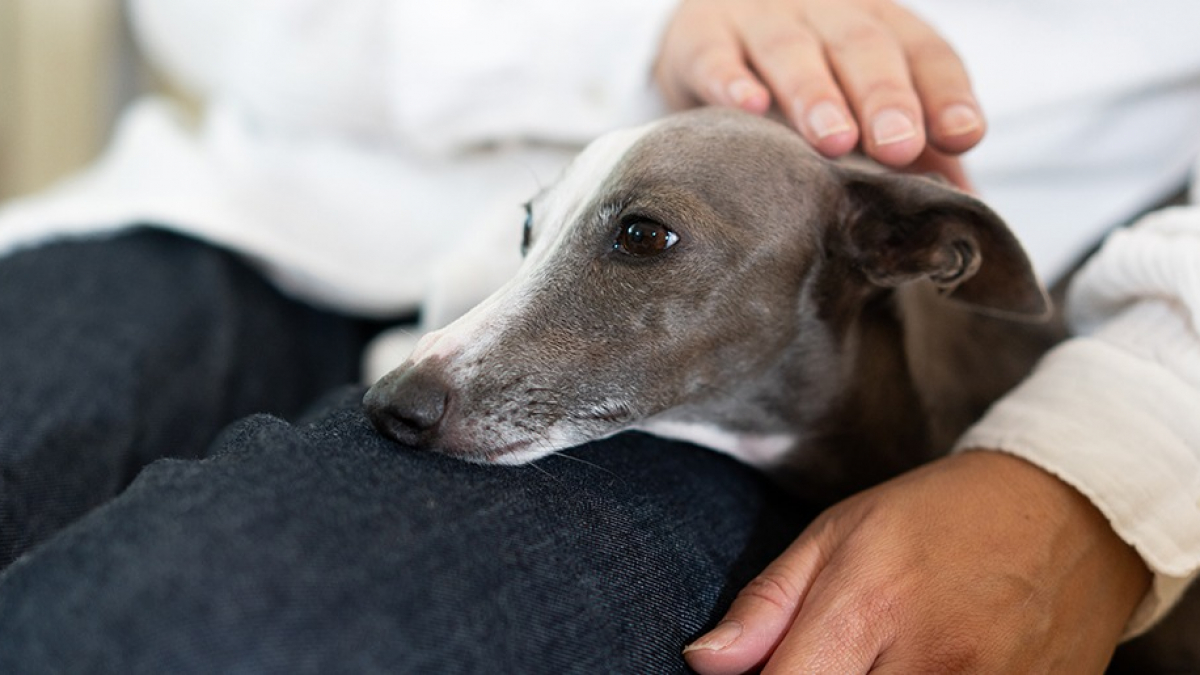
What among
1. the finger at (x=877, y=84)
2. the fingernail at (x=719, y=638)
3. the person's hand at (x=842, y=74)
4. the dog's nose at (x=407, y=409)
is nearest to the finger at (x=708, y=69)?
the person's hand at (x=842, y=74)

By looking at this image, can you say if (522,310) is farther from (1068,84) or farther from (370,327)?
(1068,84)

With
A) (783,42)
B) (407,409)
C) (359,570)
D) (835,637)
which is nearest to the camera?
(359,570)

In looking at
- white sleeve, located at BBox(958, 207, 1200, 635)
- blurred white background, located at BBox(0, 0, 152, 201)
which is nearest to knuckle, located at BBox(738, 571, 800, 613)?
white sleeve, located at BBox(958, 207, 1200, 635)

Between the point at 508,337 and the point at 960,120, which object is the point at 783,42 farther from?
the point at 508,337

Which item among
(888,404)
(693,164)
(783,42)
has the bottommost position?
(888,404)

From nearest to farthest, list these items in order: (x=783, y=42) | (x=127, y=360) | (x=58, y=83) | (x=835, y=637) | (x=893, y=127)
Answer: (x=835, y=637) < (x=893, y=127) < (x=783, y=42) < (x=127, y=360) < (x=58, y=83)

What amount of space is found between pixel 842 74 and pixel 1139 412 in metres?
0.51

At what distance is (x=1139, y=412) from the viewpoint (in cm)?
111

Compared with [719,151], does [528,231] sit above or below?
below

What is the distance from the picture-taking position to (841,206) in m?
1.29

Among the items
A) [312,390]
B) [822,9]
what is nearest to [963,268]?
[822,9]

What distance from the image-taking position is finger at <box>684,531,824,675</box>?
933 millimetres

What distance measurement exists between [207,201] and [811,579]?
1214mm

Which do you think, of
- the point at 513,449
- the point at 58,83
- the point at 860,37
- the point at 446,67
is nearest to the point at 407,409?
the point at 513,449
